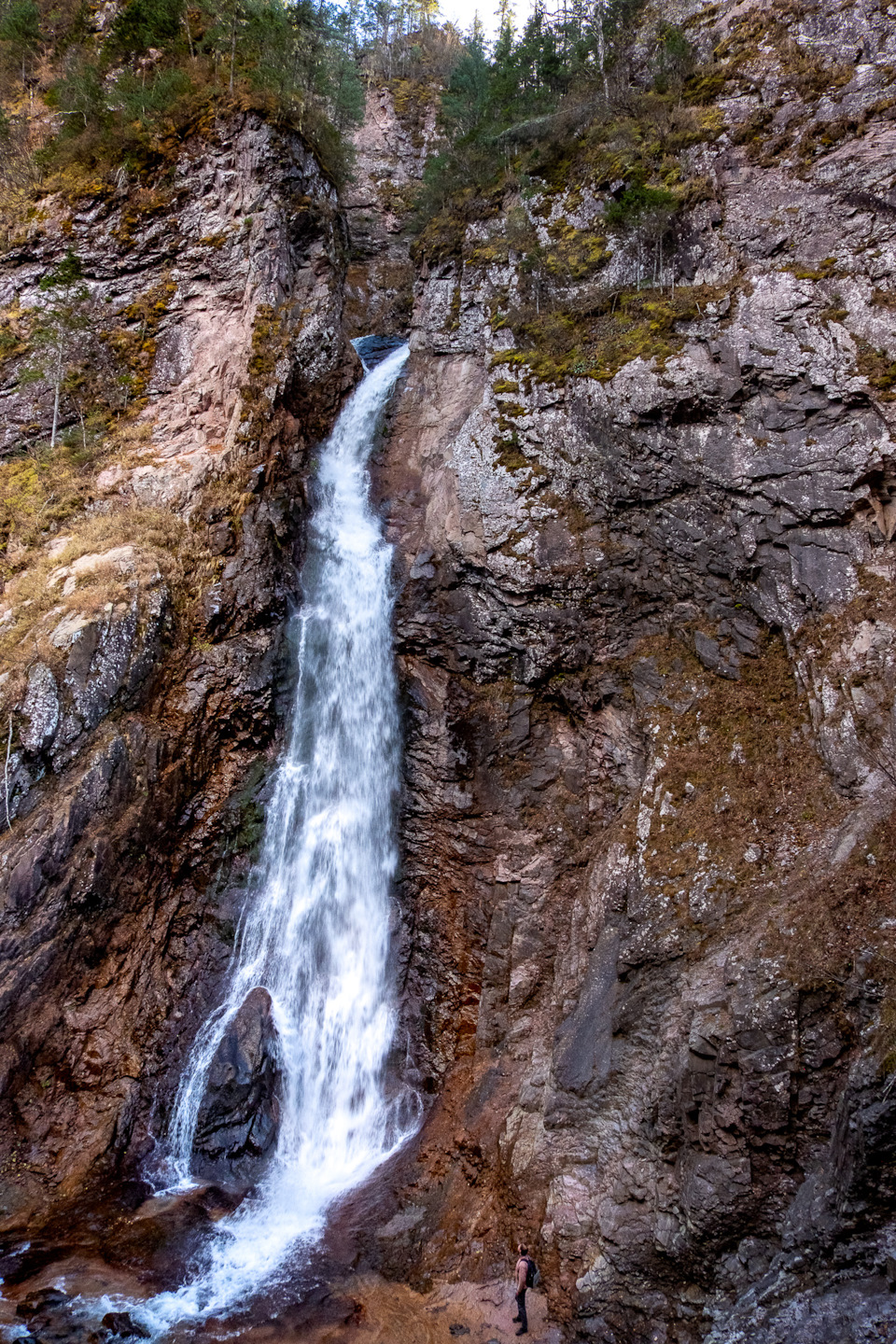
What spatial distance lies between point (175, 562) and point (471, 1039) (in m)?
12.0

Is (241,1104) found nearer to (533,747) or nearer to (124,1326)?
(124,1326)

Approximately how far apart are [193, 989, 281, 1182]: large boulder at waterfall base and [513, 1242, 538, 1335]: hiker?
4893 mm

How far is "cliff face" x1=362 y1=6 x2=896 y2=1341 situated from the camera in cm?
902

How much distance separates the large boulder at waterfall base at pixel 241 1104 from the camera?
1260 centimetres

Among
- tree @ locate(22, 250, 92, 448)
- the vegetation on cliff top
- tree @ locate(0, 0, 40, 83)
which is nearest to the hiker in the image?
tree @ locate(22, 250, 92, 448)

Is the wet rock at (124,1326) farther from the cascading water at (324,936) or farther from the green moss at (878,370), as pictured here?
the green moss at (878,370)

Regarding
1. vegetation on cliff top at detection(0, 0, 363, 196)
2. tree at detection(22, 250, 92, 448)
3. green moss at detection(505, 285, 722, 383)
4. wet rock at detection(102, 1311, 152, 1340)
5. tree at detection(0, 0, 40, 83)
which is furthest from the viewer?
tree at detection(0, 0, 40, 83)

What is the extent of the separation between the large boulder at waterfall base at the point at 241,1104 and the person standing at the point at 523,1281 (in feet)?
16.1

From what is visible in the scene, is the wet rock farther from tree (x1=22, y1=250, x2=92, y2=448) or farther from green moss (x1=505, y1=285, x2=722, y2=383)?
tree (x1=22, y1=250, x2=92, y2=448)

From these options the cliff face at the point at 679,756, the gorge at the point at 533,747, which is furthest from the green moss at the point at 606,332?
the cliff face at the point at 679,756

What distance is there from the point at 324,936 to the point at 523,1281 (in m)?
6.90

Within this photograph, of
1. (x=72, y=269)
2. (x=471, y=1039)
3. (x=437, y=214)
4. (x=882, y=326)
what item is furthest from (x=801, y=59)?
(x=471, y=1039)

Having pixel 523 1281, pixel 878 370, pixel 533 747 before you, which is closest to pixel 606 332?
pixel 878 370

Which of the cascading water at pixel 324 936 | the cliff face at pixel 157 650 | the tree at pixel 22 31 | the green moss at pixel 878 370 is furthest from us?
the tree at pixel 22 31
